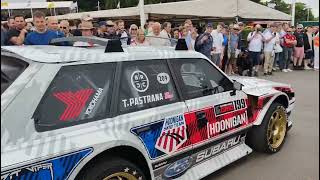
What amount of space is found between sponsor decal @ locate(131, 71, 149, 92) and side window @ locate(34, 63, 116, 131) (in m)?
0.23

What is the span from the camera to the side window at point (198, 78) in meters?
4.00

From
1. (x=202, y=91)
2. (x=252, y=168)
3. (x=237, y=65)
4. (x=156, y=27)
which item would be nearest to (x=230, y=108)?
(x=202, y=91)

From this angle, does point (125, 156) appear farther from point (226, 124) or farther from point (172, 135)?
point (226, 124)

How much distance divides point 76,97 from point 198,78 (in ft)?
5.35

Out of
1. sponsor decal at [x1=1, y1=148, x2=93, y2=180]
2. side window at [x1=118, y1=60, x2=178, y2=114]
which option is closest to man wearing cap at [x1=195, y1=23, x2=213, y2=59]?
side window at [x1=118, y1=60, x2=178, y2=114]

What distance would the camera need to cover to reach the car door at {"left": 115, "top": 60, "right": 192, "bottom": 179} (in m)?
3.34

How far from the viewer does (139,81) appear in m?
3.55

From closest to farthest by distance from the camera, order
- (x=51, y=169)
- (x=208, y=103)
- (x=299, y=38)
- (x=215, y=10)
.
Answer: (x=51, y=169), (x=208, y=103), (x=299, y=38), (x=215, y=10)

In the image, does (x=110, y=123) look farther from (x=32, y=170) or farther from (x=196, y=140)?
(x=196, y=140)

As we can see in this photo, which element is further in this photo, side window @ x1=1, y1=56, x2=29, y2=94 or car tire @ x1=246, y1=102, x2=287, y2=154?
car tire @ x1=246, y1=102, x2=287, y2=154

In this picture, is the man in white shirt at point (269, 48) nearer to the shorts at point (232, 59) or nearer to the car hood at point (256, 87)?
the shorts at point (232, 59)

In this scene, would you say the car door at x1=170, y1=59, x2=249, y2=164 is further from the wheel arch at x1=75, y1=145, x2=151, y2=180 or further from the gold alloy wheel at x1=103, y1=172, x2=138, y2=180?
the gold alloy wheel at x1=103, y1=172, x2=138, y2=180

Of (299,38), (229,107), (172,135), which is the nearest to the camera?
(172,135)

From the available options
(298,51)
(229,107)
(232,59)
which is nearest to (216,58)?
(232,59)
